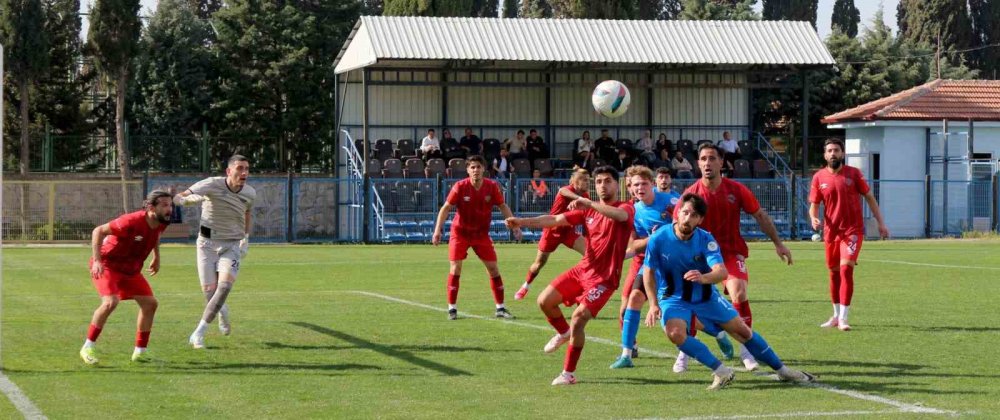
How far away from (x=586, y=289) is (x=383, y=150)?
99.9ft

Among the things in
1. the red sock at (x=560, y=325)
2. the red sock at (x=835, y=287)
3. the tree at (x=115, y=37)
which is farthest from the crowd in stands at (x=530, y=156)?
the red sock at (x=560, y=325)

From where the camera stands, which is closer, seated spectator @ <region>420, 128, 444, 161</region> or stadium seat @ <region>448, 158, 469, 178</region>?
stadium seat @ <region>448, 158, 469, 178</region>

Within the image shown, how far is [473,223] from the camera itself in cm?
1524

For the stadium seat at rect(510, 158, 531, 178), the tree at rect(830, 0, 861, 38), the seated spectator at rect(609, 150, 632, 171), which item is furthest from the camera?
the tree at rect(830, 0, 861, 38)

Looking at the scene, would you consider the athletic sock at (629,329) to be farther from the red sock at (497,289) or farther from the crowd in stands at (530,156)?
the crowd in stands at (530,156)

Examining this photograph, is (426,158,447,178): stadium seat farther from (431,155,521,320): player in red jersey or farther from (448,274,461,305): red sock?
(448,274,461,305): red sock

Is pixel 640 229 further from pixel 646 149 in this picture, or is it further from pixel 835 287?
pixel 646 149

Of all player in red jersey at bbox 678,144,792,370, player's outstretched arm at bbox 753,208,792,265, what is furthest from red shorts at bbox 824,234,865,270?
player in red jersey at bbox 678,144,792,370

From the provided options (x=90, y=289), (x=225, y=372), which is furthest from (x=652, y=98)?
(x=225, y=372)

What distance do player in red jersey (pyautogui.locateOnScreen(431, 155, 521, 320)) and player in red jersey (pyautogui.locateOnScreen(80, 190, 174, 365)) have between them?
4.34m

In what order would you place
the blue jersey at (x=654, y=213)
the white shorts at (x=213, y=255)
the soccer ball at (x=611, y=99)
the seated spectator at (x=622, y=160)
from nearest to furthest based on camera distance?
the blue jersey at (x=654, y=213) < the white shorts at (x=213, y=255) < the soccer ball at (x=611, y=99) < the seated spectator at (x=622, y=160)

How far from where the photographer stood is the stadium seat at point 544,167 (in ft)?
127

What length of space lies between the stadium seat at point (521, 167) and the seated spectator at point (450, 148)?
1552mm

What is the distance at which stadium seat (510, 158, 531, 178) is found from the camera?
3856 centimetres
